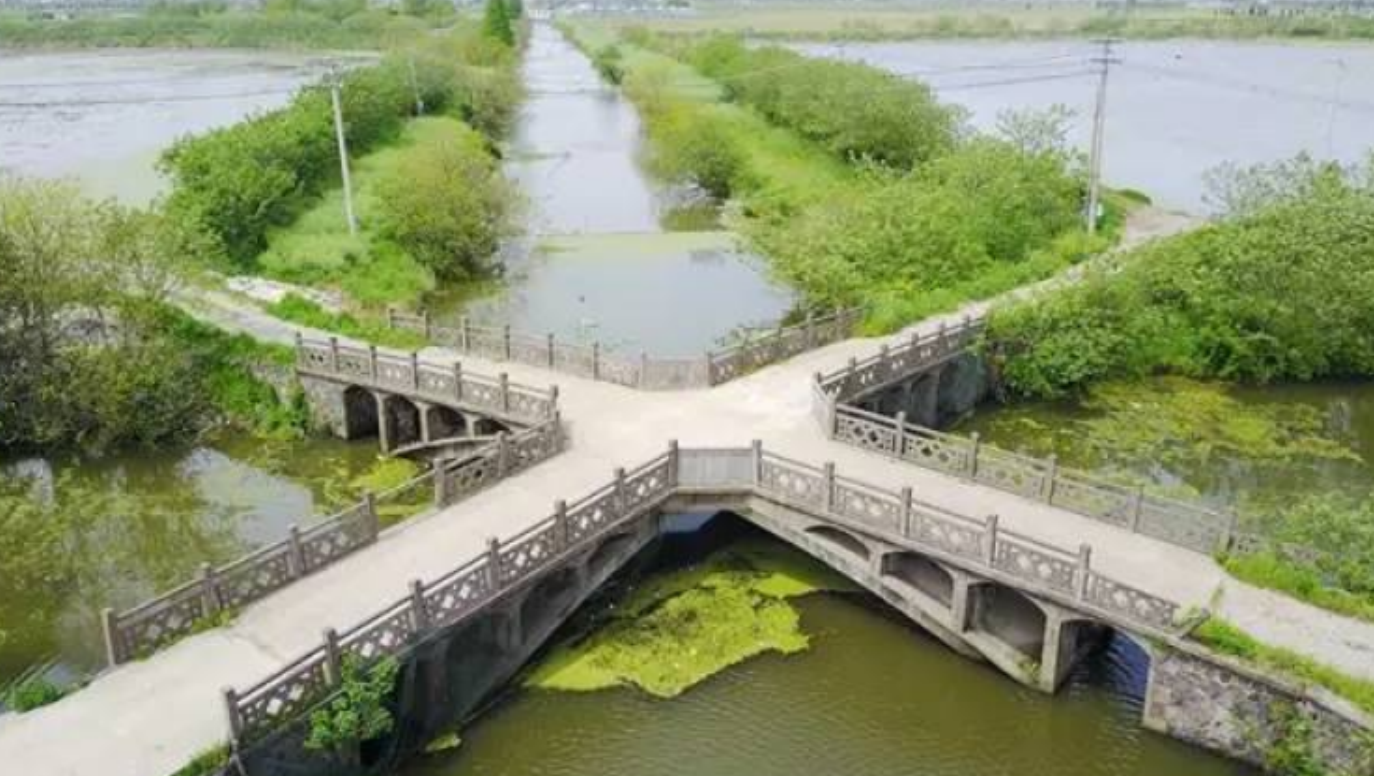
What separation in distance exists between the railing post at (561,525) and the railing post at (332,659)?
4.53 meters

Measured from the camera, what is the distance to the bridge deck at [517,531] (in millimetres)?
15258

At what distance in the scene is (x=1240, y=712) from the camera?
1703 centimetres

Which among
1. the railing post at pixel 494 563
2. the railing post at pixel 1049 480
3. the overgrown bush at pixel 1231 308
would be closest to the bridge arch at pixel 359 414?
the railing post at pixel 494 563

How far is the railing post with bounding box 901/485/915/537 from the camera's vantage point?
19797mm

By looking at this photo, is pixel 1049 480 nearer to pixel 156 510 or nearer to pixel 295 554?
pixel 295 554

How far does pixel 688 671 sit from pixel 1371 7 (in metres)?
146

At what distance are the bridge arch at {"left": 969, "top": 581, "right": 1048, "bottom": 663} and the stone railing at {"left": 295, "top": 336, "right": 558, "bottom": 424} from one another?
9450 millimetres

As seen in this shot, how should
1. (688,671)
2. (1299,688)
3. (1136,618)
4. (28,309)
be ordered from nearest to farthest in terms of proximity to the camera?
(1299,688) < (1136,618) < (688,671) < (28,309)

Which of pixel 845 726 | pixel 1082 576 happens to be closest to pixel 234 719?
pixel 845 726

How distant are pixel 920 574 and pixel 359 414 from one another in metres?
16.0

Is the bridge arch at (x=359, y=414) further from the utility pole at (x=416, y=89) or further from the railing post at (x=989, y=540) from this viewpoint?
the utility pole at (x=416, y=89)

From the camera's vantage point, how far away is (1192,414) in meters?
31.4

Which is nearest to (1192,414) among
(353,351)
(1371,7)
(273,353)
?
(353,351)

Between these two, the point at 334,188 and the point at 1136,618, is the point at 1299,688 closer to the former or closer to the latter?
the point at 1136,618
